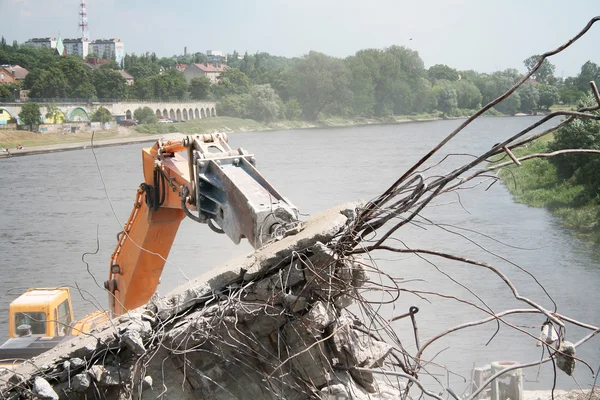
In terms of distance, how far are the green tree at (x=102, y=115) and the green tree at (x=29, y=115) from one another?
541 centimetres

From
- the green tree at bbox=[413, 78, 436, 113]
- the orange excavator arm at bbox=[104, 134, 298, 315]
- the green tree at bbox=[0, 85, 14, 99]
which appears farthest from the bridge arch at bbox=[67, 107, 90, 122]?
the orange excavator arm at bbox=[104, 134, 298, 315]

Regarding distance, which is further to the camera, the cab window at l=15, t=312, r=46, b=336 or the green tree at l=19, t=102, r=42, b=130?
the green tree at l=19, t=102, r=42, b=130

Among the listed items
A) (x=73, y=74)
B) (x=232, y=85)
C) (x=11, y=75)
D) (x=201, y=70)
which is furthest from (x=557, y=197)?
(x=201, y=70)

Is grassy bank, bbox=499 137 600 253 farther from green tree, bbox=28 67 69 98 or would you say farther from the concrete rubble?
green tree, bbox=28 67 69 98

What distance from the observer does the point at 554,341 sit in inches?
131

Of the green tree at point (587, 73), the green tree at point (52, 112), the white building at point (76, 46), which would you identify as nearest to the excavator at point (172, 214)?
the green tree at point (587, 73)

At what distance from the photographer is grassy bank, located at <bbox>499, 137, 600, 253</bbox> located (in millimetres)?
24016

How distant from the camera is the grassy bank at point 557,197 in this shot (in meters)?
24.0

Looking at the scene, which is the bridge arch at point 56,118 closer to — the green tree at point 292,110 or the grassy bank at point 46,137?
the grassy bank at point 46,137

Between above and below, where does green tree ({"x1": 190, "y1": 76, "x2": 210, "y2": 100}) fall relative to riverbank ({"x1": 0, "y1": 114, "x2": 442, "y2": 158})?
above

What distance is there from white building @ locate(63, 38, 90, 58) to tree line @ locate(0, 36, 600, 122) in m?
86.2

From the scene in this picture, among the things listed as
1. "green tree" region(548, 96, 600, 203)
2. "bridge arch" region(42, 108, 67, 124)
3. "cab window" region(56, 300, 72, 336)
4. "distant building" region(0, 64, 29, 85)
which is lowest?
"bridge arch" region(42, 108, 67, 124)

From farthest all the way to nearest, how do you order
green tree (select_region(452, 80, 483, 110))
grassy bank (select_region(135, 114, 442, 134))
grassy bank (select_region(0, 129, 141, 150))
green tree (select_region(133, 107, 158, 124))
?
green tree (select_region(452, 80, 483, 110)), green tree (select_region(133, 107, 158, 124)), grassy bank (select_region(135, 114, 442, 134)), grassy bank (select_region(0, 129, 141, 150))

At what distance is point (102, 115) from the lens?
203 ft
